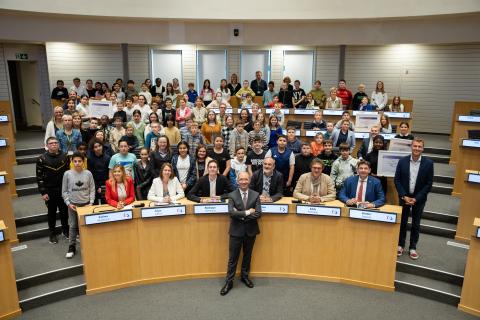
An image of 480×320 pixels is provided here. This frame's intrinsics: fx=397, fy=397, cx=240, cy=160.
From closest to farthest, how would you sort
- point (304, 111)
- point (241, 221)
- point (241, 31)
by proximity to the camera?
point (241, 221), point (304, 111), point (241, 31)

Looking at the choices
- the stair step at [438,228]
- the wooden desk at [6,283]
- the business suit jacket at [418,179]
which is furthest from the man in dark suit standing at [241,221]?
the stair step at [438,228]

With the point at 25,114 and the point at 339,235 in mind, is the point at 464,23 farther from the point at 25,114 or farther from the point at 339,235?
the point at 25,114

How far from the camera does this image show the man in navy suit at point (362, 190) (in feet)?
16.3

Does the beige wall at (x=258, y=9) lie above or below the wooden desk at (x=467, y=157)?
above

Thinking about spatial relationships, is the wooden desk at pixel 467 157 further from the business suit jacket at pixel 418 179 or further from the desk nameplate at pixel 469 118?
the business suit jacket at pixel 418 179

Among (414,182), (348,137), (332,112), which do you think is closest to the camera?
(414,182)

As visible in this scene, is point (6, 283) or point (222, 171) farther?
point (222, 171)

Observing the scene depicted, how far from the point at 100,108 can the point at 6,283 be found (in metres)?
4.31

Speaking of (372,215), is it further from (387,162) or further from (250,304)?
(250,304)

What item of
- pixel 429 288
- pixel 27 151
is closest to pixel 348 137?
pixel 429 288

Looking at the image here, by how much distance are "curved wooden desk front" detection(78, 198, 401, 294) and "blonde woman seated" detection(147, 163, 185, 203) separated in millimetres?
204

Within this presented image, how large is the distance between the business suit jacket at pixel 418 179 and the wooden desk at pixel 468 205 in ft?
2.91

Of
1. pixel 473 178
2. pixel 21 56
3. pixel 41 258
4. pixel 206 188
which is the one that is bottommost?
pixel 41 258

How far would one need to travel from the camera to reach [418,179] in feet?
16.8
